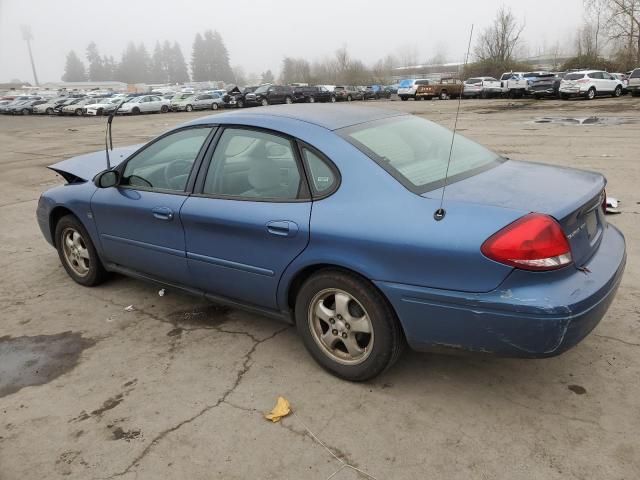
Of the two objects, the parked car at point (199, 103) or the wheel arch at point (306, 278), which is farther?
the parked car at point (199, 103)

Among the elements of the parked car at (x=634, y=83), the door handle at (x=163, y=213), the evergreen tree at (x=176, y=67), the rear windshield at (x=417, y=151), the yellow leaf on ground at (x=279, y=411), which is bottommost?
the yellow leaf on ground at (x=279, y=411)

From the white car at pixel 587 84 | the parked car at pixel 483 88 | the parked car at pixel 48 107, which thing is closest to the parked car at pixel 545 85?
the white car at pixel 587 84

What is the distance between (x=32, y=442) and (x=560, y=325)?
2.67 m

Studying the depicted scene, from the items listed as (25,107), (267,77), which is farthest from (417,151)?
(267,77)

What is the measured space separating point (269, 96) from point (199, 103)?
19.6 feet

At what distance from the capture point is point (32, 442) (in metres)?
2.73

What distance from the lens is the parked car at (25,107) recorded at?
44909 millimetres

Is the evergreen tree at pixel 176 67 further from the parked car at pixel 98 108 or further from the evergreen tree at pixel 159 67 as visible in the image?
the parked car at pixel 98 108

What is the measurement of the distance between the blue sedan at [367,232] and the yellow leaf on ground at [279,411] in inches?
14.7

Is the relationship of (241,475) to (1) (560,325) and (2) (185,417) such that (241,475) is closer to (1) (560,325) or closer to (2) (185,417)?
(2) (185,417)

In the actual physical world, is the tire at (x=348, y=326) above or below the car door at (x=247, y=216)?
below

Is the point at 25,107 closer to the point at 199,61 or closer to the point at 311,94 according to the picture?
the point at 311,94

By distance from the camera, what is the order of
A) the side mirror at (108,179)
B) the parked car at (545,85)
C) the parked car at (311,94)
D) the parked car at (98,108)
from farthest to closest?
the parked car at (311,94) < the parked car at (98,108) < the parked car at (545,85) < the side mirror at (108,179)

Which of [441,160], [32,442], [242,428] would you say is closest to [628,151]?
[441,160]
